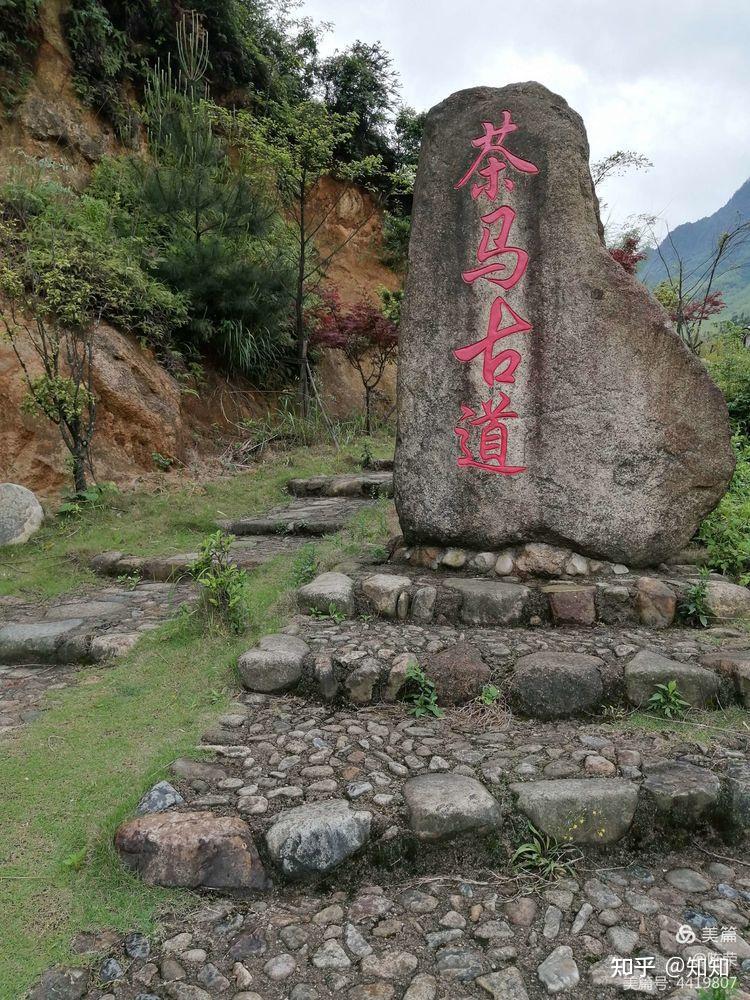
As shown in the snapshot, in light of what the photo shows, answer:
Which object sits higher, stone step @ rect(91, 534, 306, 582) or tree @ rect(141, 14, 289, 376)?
tree @ rect(141, 14, 289, 376)

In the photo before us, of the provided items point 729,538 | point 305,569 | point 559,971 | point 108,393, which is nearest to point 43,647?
point 305,569

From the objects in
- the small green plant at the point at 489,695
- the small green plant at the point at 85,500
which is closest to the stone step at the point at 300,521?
the small green plant at the point at 85,500

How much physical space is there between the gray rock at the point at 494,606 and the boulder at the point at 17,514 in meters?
3.92

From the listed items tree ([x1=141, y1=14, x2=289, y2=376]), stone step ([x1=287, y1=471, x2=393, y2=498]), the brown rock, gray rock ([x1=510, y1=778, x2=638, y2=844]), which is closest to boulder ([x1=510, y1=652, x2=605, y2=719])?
the brown rock

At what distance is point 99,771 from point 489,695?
1463 mm

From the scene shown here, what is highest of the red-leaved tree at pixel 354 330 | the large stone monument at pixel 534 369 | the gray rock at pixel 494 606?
the red-leaved tree at pixel 354 330

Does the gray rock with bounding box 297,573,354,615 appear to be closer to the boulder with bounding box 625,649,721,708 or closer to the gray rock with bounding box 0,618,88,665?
the gray rock with bounding box 0,618,88,665

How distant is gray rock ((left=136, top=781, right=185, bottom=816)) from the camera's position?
2.03 meters

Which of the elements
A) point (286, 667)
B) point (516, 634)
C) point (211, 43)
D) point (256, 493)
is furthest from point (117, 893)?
point (211, 43)

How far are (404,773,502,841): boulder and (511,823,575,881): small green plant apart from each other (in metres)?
0.10

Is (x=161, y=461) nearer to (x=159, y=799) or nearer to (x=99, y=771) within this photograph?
(x=99, y=771)

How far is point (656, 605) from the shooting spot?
10.6 ft

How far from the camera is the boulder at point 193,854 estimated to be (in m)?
1.84

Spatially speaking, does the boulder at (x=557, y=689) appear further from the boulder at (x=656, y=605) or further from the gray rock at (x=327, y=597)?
the gray rock at (x=327, y=597)
